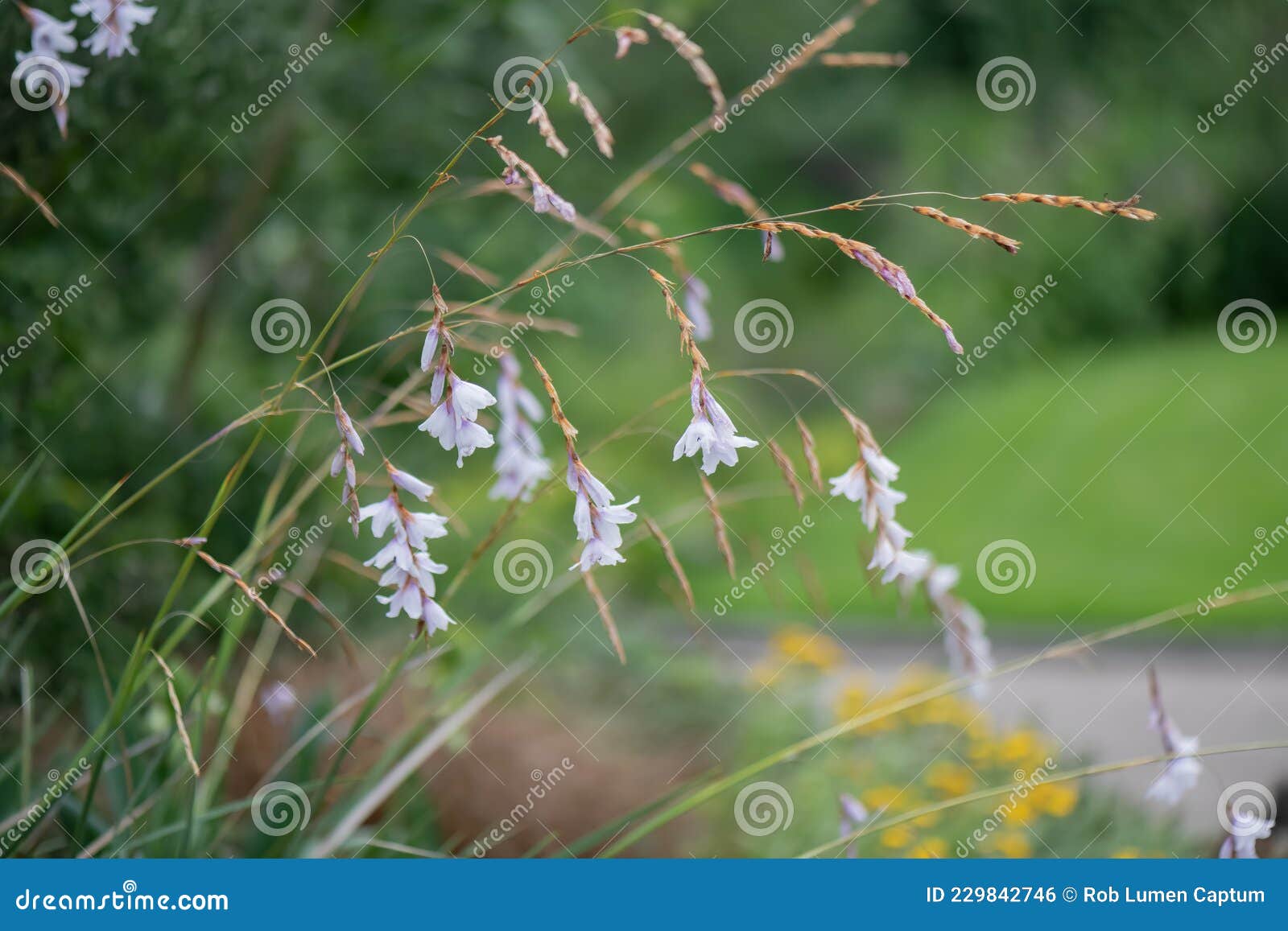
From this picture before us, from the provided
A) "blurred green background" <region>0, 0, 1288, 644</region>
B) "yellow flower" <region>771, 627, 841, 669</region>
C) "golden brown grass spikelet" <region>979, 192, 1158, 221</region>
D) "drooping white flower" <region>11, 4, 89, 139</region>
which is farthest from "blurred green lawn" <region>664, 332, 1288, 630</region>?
"golden brown grass spikelet" <region>979, 192, 1158, 221</region>

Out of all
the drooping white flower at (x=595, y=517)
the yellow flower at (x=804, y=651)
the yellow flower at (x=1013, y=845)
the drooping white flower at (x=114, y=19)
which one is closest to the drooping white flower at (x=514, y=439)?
the drooping white flower at (x=595, y=517)

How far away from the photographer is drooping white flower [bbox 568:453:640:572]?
3.81 ft

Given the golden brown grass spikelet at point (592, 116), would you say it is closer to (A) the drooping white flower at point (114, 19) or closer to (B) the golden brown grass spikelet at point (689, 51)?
(B) the golden brown grass spikelet at point (689, 51)

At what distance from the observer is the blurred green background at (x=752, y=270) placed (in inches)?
106

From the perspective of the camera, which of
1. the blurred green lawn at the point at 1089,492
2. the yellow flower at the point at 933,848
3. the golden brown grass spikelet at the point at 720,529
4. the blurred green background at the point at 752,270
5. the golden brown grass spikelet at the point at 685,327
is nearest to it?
the golden brown grass spikelet at the point at 685,327

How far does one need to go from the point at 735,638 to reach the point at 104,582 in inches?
168

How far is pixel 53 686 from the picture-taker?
7.97 feet

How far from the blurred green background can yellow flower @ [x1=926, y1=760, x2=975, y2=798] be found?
904 mm

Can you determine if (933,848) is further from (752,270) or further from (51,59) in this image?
(752,270)

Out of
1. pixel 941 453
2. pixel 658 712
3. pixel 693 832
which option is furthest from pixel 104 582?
pixel 941 453

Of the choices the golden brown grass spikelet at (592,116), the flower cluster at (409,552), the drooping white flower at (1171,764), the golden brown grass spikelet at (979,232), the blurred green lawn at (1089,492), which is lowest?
the flower cluster at (409,552)

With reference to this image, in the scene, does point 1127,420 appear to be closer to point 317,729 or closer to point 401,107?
point 401,107

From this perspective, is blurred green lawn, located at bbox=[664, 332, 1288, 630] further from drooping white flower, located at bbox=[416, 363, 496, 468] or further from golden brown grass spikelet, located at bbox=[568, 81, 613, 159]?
drooping white flower, located at bbox=[416, 363, 496, 468]

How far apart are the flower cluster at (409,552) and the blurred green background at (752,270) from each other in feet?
1.24
